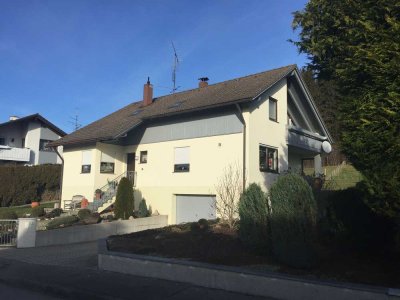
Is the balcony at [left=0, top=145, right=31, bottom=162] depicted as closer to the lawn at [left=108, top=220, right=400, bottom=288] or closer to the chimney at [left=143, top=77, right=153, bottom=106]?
the chimney at [left=143, top=77, right=153, bottom=106]

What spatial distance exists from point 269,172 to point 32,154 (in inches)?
1130

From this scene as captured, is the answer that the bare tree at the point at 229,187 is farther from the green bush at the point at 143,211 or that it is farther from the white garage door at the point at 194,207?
the green bush at the point at 143,211

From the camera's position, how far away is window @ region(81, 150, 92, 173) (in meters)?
23.2

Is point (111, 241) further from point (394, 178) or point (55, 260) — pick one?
point (394, 178)

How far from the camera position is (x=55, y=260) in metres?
11.4

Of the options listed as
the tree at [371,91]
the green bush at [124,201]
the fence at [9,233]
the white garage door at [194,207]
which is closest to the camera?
the tree at [371,91]

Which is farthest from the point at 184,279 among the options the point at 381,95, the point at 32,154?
the point at 32,154

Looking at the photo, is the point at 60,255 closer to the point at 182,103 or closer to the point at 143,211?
the point at 143,211

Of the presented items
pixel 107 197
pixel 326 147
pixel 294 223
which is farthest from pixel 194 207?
pixel 294 223

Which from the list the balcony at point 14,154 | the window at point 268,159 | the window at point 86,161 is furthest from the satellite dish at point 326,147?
the balcony at point 14,154

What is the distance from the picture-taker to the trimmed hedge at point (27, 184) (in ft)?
94.7

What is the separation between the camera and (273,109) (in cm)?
2036

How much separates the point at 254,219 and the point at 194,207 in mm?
10691

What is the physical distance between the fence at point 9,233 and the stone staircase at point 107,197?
20.2ft
